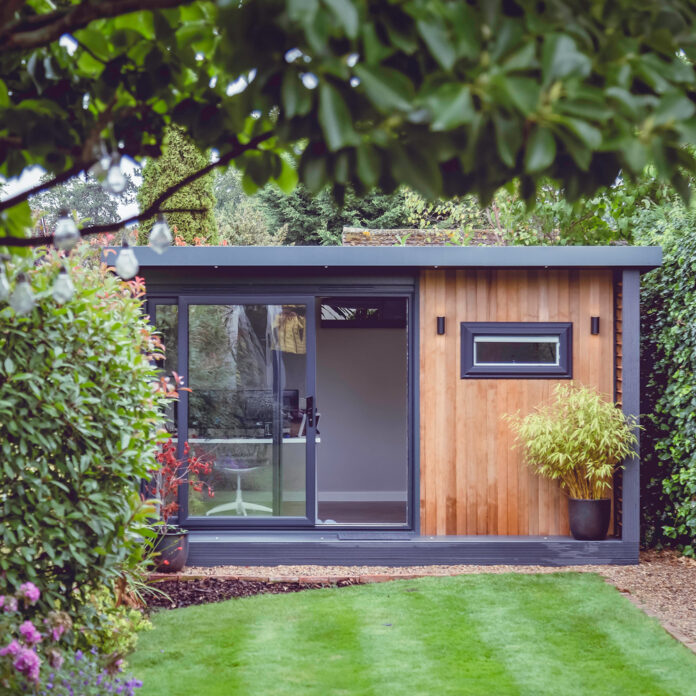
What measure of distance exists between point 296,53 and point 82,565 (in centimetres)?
278

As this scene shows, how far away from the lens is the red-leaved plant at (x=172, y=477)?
6.07m

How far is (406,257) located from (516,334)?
46.0 inches

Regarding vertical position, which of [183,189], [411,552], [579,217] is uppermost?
[183,189]

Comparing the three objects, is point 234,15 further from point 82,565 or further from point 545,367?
point 545,367

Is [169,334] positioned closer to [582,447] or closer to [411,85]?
[582,447]

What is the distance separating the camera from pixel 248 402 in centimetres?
680

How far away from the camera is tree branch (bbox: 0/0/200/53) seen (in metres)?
1.35

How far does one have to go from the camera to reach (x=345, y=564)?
6520 millimetres

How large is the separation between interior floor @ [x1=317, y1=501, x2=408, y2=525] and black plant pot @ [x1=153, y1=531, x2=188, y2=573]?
2.00 meters

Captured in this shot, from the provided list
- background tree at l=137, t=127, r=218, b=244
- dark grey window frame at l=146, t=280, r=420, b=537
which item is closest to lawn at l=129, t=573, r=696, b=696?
dark grey window frame at l=146, t=280, r=420, b=537

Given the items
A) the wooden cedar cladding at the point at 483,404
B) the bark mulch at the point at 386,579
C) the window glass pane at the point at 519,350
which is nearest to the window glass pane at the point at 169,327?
the bark mulch at the point at 386,579

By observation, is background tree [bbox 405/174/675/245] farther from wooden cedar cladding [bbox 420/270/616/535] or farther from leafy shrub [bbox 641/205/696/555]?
wooden cedar cladding [bbox 420/270/616/535]

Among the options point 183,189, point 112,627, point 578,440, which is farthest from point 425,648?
point 183,189

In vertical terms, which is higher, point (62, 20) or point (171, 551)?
point (62, 20)
